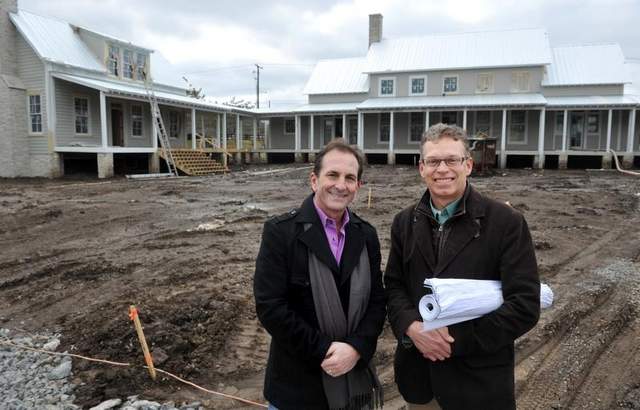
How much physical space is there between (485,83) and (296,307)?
27316mm

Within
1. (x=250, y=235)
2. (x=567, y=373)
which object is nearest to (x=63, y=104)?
(x=250, y=235)

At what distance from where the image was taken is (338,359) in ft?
6.74

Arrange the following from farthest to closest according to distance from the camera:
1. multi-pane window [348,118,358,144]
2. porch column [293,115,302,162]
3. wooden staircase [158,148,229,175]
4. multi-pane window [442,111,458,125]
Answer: multi-pane window [348,118,358,144], porch column [293,115,302,162], multi-pane window [442,111,458,125], wooden staircase [158,148,229,175]

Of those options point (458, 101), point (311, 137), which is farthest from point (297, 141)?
point (458, 101)

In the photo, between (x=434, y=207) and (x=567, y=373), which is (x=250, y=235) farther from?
(x=434, y=207)

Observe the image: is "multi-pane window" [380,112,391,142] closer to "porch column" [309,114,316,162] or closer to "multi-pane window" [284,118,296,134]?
"porch column" [309,114,316,162]

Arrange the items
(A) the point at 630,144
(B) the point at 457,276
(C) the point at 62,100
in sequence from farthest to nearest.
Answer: (A) the point at 630,144
(C) the point at 62,100
(B) the point at 457,276

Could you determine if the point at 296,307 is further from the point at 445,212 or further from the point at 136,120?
the point at 136,120

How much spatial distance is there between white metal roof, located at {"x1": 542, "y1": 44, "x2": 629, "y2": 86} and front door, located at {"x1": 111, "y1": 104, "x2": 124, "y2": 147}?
861 inches

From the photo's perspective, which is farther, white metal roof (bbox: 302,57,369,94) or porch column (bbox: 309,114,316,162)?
white metal roof (bbox: 302,57,369,94)

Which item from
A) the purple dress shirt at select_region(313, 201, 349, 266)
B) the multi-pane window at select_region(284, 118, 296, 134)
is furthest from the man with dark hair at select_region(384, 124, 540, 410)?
the multi-pane window at select_region(284, 118, 296, 134)

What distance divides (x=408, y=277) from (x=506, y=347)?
509 mm

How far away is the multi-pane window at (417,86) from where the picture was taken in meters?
28.0

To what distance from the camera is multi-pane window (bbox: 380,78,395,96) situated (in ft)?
94.3
